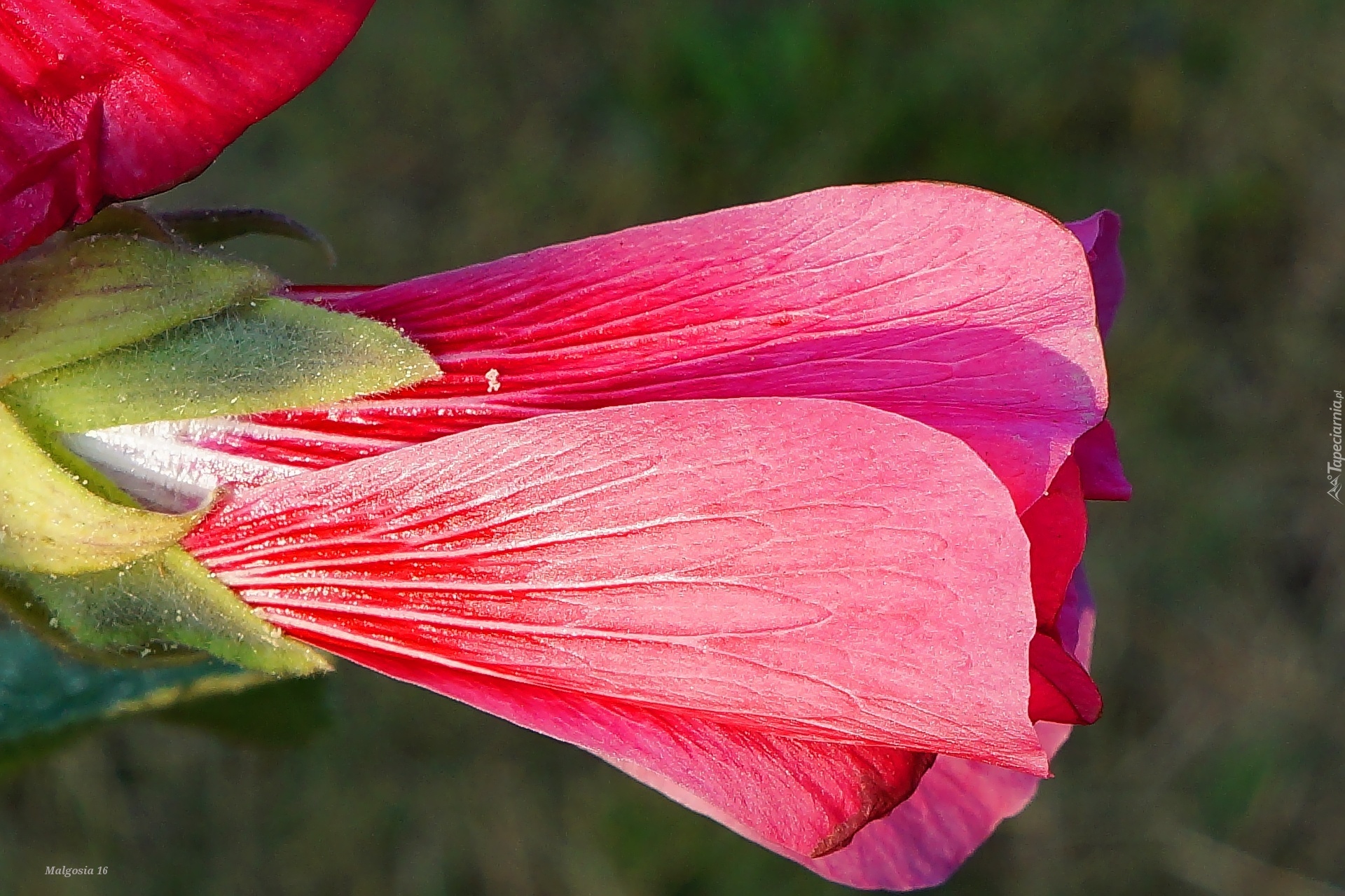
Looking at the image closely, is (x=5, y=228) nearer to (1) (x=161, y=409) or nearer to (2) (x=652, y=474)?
(1) (x=161, y=409)

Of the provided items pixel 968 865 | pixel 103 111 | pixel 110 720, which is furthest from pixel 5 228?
pixel 968 865

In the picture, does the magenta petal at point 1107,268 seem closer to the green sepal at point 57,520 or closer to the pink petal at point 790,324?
the pink petal at point 790,324

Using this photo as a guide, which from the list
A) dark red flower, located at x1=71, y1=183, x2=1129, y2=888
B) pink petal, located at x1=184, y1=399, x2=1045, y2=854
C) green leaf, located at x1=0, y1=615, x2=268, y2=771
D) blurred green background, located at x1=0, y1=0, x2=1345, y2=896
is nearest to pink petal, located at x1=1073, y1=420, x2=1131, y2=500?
dark red flower, located at x1=71, y1=183, x2=1129, y2=888

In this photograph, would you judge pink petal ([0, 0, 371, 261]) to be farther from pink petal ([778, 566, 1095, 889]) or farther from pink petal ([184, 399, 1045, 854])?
pink petal ([778, 566, 1095, 889])

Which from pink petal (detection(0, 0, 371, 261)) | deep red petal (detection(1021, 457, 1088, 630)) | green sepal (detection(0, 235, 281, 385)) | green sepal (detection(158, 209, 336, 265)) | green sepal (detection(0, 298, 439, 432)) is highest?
pink petal (detection(0, 0, 371, 261))

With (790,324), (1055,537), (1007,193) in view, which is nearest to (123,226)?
(790,324)

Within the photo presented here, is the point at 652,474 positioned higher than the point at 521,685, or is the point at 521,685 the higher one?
the point at 652,474
